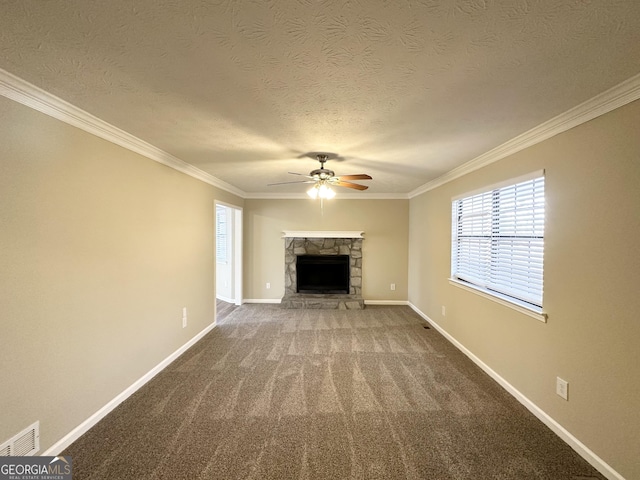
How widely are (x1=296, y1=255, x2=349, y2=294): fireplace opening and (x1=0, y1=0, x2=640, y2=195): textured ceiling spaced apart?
350 cm

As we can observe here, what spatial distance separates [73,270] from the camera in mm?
1838

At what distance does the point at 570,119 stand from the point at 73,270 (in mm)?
3581

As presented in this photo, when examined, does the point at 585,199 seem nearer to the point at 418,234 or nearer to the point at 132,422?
the point at 418,234

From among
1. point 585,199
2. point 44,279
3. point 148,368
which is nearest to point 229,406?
point 148,368

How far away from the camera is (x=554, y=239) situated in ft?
6.43

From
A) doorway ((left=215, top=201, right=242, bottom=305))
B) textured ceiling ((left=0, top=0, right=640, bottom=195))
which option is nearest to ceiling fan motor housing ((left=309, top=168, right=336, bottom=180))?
textured ceiling ((left=0, top=0, right=640, bottom=195))

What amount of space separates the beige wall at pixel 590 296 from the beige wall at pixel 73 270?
11.3ft

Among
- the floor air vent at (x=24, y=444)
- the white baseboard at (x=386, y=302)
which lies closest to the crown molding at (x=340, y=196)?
the white baseboard at (x=386, y=302)

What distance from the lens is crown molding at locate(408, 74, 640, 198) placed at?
146 centimetres

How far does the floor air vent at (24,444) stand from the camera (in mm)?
1463

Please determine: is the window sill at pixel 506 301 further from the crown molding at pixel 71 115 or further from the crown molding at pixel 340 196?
the crown molding at pixel 71 115

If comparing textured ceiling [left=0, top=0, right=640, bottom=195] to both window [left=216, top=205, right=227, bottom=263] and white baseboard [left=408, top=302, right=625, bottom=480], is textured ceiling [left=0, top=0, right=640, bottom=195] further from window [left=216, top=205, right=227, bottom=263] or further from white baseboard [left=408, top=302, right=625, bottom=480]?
window [left=216, top=205, right=227, bottom=263]

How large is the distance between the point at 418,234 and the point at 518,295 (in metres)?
2.54

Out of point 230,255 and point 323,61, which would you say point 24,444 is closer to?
point 323,61
